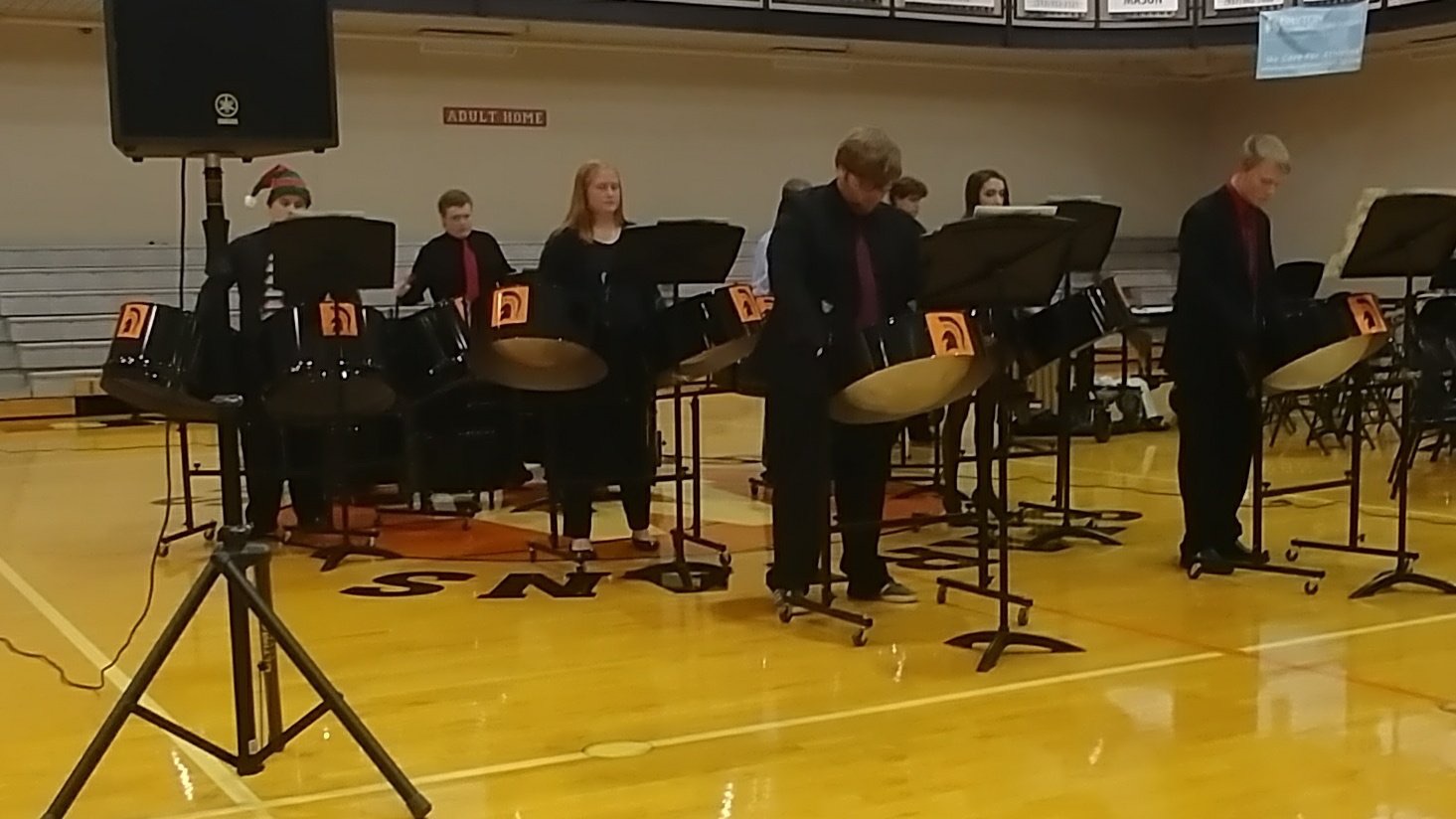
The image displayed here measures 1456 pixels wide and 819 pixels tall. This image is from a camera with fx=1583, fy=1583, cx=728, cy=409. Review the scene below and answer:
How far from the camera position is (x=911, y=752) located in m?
2.89

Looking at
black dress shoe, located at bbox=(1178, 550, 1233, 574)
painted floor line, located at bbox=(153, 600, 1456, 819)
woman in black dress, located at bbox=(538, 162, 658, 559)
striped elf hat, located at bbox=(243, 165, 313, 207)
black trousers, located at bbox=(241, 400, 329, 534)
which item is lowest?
painted floor line, located at bbox=(153, 600, 1456, 819)

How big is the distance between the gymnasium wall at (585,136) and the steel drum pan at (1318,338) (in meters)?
7.66

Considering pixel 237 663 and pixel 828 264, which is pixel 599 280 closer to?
pixel 828 264

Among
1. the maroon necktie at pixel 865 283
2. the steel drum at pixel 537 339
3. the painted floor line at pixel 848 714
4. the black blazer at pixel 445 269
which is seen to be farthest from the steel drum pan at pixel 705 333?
the black blazer at pixel 445 269

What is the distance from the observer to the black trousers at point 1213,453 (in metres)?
4.52

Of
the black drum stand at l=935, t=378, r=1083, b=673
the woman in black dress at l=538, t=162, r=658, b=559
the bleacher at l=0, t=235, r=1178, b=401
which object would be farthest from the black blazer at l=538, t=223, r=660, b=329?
the bleacher at l=0, t=235, r=1178, b=401

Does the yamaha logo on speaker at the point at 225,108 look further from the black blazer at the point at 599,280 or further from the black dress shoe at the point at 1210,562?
the black dress shoe at the point at 1210,562

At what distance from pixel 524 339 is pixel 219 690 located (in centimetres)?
120

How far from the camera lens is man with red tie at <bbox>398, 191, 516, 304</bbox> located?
6.13m

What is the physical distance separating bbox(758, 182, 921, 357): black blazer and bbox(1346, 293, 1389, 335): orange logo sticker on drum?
3.77 ft

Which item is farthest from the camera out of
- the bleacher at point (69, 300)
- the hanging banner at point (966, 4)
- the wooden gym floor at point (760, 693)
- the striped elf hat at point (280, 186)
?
the hanging banner at point (966, 4)

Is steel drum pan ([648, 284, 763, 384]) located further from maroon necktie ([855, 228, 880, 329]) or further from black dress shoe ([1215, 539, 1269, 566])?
black dress shoe ([1215, 539, 1269, 566])

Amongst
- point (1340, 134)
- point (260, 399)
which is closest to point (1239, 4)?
point (1340, 134)

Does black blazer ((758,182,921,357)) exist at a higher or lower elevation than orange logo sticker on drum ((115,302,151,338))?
higher
